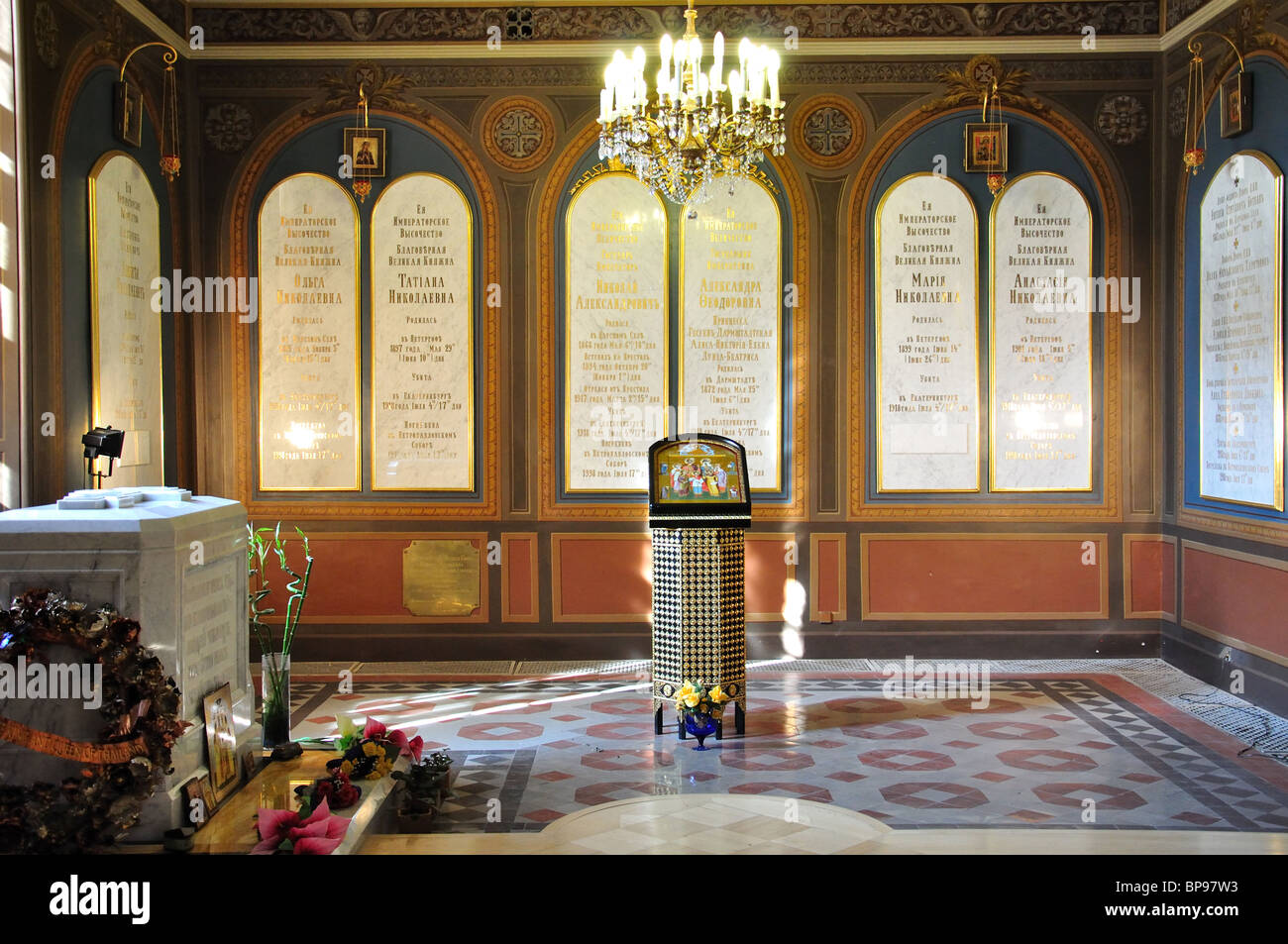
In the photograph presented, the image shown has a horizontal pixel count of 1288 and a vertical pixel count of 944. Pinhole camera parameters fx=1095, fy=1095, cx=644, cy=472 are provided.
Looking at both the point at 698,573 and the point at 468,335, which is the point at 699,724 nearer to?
the point at 698,573

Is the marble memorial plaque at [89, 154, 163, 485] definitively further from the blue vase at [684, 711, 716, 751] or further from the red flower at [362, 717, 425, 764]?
the blue vase at [684, 711, 716, 751]

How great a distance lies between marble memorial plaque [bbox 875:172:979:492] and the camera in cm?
734

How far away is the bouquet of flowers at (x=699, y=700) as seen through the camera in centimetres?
532

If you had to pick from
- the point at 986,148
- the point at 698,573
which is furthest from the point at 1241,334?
the point at 698,573

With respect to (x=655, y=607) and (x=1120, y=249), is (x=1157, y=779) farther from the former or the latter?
(x=1120, y=249)

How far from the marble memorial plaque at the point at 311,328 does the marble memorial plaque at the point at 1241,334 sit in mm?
5422

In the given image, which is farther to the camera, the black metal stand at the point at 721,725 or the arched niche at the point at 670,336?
the arched niche at the point at 670,336

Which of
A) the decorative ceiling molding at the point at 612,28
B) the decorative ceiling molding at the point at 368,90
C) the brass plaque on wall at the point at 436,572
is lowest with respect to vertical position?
the brass plaque on wall at the point at 436,572

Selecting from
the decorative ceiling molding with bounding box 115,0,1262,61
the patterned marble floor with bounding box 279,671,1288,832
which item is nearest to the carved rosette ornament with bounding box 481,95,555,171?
the decorative ceiling molding with bounding box 115,0,1262,61

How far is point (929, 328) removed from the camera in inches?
289

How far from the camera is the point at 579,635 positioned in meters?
7.38

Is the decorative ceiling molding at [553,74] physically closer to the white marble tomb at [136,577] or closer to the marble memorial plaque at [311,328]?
the marble memorial plaque at [311,328]

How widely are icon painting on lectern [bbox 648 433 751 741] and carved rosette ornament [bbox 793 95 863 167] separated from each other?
2787mm

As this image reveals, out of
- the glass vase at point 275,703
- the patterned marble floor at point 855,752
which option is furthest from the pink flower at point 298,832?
the glass vase at point 275,703
